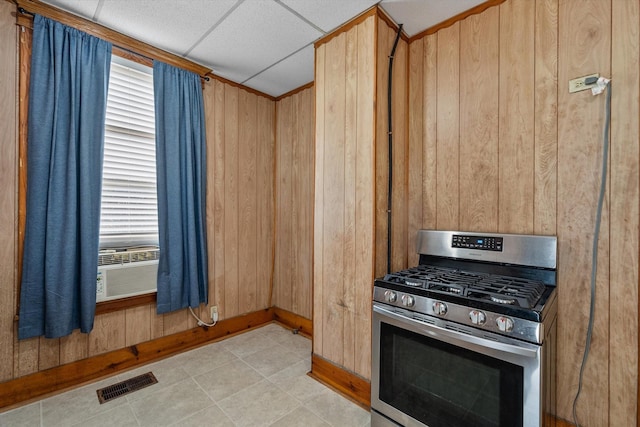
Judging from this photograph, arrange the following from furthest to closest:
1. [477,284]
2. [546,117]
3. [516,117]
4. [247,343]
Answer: [247,343]
[516,117]
[546,117]
[477,284]

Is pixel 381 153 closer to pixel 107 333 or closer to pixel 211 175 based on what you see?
pixel 211 175

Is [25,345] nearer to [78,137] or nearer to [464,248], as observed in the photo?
[78,137]

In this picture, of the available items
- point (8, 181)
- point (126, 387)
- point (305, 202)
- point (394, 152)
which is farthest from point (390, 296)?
point (8, 181)

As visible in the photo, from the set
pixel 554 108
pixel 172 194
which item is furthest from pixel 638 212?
pixel 172 194

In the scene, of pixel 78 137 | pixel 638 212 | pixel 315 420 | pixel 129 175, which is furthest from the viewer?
pixel 129 175

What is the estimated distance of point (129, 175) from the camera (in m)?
2.49

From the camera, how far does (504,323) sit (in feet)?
4.14

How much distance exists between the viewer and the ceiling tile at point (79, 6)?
1.96 metres

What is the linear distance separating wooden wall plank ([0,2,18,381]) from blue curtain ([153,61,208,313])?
0.85 metres

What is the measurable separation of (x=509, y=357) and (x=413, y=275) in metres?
0.62

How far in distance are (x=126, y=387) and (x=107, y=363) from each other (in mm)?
317

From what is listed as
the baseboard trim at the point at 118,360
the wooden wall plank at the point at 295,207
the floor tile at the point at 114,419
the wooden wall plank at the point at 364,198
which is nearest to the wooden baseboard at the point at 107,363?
the baseboard trim at the point at 118,360

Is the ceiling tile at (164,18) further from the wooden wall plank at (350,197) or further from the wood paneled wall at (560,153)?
the wood paneled wall at (560,153)

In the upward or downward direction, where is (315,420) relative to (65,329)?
downward
